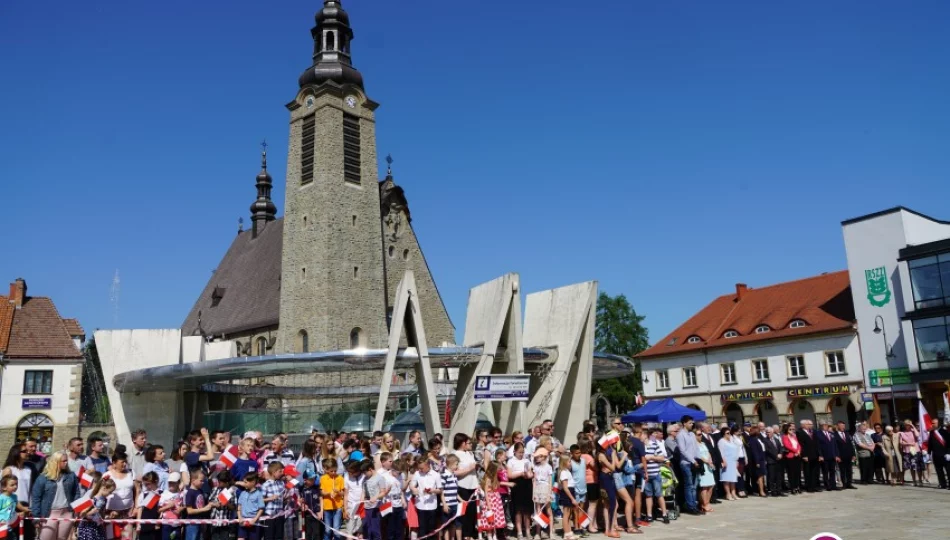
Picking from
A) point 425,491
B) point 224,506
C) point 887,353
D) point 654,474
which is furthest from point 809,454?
point 887,353

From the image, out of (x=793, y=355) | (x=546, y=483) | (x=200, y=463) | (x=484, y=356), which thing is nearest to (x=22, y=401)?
(x=484, y=356)

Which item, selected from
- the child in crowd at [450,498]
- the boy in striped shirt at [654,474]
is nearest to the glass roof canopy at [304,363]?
the boy in striped shirt at [654,474]

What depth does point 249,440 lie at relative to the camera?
10781 millimetres

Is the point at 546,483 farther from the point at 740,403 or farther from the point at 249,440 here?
the point at 740,403

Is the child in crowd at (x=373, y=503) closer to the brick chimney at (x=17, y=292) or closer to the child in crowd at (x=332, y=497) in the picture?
the child in crowd at (x=332, y=497)

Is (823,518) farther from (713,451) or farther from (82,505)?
(82,505)

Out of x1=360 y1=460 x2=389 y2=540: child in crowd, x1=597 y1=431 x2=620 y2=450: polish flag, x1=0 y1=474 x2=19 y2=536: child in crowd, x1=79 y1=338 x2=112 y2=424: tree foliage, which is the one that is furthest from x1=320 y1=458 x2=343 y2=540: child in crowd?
x1=79 y1=338 x2=112 y2=424: tree foliage

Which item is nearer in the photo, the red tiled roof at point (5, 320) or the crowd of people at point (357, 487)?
the crowd of people at point (357, 487)

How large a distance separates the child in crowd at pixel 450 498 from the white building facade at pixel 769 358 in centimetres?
3013

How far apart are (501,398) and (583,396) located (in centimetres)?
447

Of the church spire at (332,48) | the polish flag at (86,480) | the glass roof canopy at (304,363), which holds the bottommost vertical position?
the polish flag at (86,480)

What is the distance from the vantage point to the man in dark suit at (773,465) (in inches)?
630

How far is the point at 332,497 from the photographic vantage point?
10.6 metres

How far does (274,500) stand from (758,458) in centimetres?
1058
